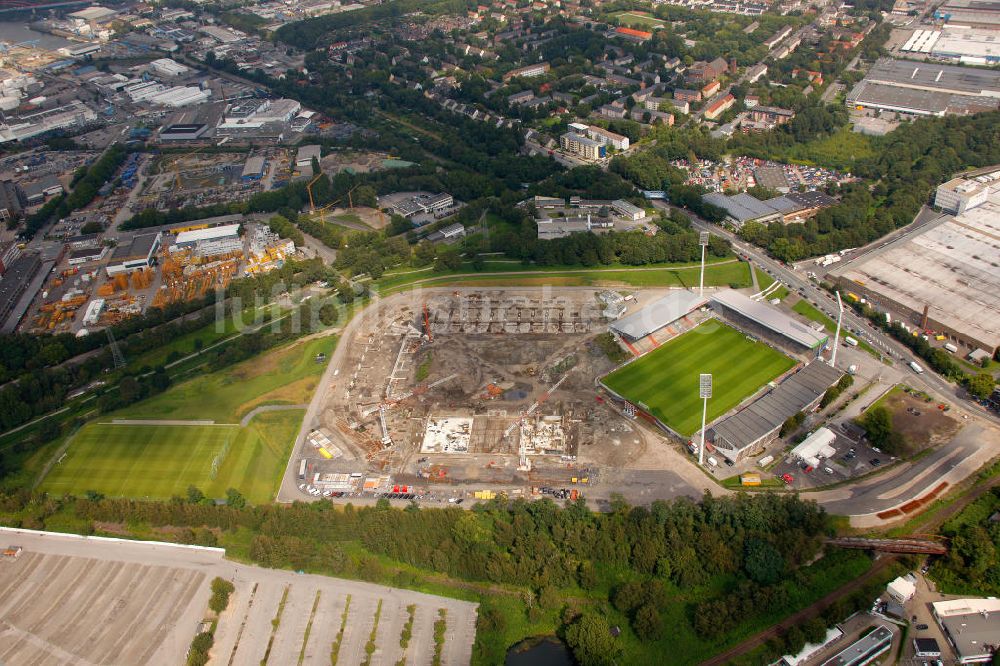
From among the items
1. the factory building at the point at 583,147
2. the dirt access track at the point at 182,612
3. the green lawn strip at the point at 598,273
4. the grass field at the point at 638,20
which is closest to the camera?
the dirt access track at the point at 182,612

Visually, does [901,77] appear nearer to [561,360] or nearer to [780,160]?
[780,160]

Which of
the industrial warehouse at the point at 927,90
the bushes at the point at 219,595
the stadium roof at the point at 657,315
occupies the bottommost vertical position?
the bushes at the point at 219,595

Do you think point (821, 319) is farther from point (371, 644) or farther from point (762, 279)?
point (371, 644)

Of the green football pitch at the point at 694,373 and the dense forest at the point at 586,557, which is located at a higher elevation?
the green football pitch at the point at 694,373

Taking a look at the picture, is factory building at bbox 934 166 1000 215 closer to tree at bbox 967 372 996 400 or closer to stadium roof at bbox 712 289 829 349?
stadium roof at bbox 712 289 829 349

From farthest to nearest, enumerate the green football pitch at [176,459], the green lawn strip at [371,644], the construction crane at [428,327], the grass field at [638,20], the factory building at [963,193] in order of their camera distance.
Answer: the grass field at [638,20]
the factory building at [963,193]
the construction crane at [428,327]
the green football pitch at [176,459]
the green lawn strip at [371,644]

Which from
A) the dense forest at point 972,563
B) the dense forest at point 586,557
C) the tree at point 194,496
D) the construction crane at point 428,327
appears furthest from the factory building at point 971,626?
the tree at point 194,496

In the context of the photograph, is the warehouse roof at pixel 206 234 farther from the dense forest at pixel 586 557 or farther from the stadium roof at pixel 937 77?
the stadium roof at pixel 937 77

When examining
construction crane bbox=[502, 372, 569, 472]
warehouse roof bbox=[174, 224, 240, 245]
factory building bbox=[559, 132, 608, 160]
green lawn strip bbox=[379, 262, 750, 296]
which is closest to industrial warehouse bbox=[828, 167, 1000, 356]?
green lawn strip bbox=[379, 262, 750, 296]
